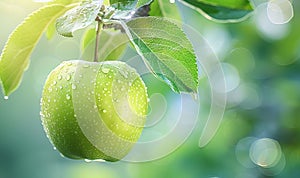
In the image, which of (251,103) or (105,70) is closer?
(105,70)

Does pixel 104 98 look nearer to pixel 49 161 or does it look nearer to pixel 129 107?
pixel 129 107

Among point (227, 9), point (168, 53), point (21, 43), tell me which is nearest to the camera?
point (168, 53)

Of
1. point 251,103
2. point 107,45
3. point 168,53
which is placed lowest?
point 251,103

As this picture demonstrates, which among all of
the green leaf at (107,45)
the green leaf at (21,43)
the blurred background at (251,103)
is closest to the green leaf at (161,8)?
the green leaf at (107,45)

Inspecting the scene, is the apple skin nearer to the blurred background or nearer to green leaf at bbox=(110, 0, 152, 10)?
green leaf at bbox=(110, 0, 152, 10)

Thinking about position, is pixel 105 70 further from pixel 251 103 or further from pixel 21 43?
pixel 251 103

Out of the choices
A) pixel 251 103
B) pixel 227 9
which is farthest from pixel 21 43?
pixel 251 103

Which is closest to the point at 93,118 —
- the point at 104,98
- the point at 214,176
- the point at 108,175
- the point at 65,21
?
the point at 104,98
